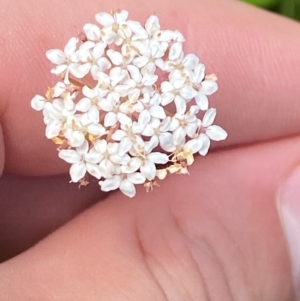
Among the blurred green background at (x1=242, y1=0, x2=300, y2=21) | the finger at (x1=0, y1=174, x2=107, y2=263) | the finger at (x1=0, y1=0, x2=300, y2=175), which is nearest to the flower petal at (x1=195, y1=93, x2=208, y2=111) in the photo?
the finger at (x1=0, y1=0, x2=300, y2=175)

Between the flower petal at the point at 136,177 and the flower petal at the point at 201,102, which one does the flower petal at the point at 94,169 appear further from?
the flower petal at the point at 201,102

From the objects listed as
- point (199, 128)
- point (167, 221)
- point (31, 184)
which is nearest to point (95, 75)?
point (199, 128)

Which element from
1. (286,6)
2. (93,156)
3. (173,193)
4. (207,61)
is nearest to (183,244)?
(173,193)

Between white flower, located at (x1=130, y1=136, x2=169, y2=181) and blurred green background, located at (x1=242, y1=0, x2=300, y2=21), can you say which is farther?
blurred green background, located at (x1=242, y1=0, x2=300, y2=21)

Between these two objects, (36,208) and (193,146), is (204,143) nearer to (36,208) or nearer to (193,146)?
(193,146)

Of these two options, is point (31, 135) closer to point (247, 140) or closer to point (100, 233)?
point (100, 233)

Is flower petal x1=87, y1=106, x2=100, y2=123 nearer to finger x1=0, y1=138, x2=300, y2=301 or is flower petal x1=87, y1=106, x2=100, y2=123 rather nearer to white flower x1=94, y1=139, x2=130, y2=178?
white flower x1=94, y1=139, x2=130, y2=178
